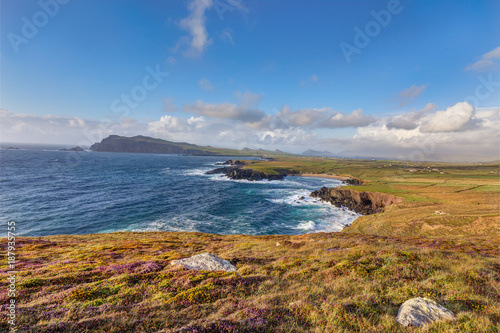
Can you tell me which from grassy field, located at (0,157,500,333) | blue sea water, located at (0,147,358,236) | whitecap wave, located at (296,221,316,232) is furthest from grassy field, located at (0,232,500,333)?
blue sea water, located at (0,147,358,236)

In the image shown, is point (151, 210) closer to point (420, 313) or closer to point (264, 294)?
point (264, 294)

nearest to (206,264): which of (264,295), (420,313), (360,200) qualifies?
(264,295)

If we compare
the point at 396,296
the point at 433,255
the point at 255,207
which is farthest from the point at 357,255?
Result: the point at 255,207

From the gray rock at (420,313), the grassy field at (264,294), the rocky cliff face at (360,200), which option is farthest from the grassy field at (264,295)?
the rocky cliff face at (360,200)

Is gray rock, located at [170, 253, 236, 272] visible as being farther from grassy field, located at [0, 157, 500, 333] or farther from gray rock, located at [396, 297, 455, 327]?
gray rock, located at [396, 297, 455, 327]

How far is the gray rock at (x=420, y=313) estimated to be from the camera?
7688 millimetres

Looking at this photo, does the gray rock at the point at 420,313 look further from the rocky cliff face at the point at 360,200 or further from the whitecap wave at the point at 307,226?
the rocky cliff face at the point at 360,200

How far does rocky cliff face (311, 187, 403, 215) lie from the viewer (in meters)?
63.2

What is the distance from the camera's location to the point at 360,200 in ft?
231

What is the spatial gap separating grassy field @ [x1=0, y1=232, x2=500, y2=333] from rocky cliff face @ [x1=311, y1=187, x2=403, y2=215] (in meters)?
52.4

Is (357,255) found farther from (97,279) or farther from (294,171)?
(294,171)

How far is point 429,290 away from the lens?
10.7 metres

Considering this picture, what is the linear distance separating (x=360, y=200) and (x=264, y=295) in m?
73.4

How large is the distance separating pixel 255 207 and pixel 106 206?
4825 cm
